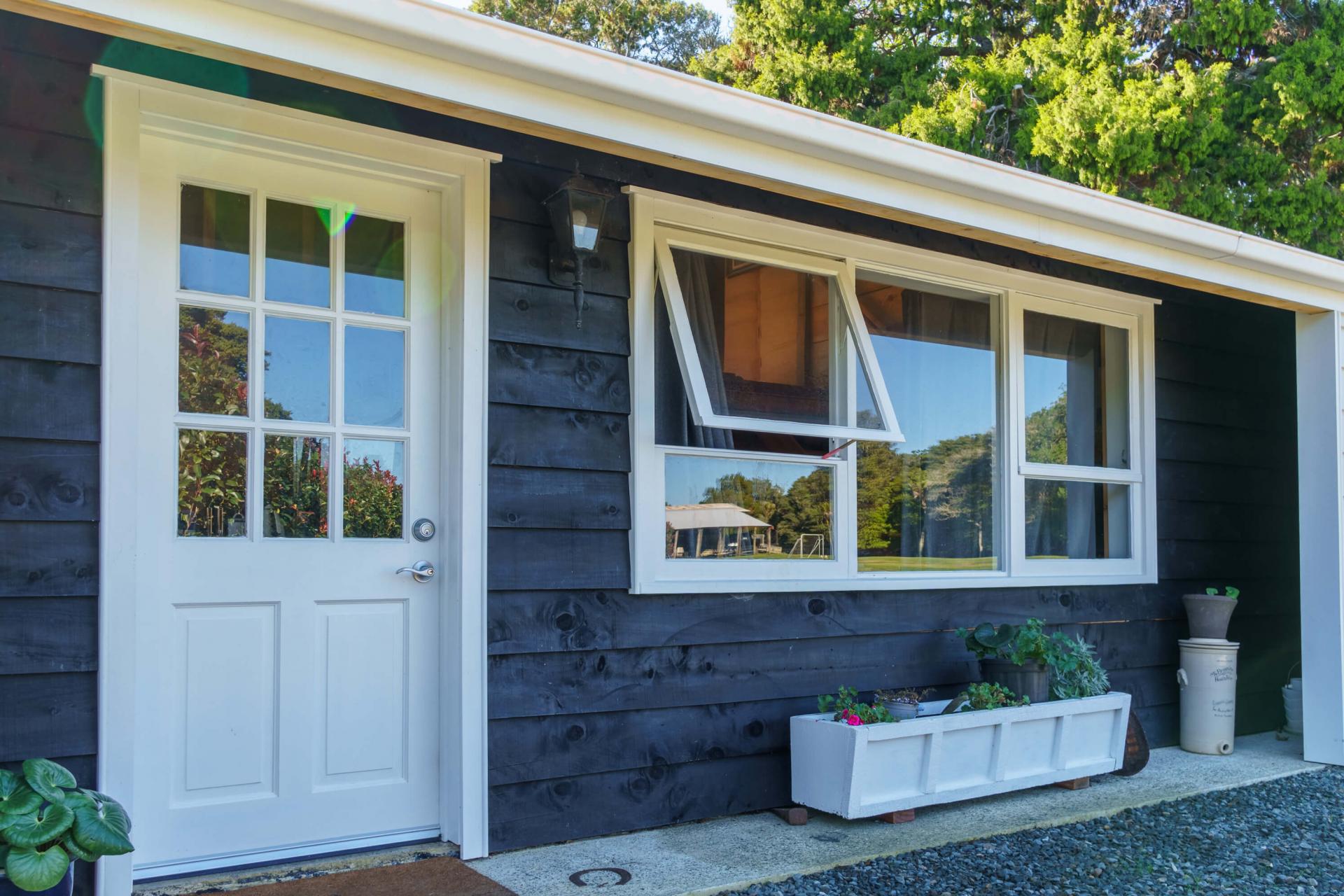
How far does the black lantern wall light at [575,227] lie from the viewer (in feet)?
9.99

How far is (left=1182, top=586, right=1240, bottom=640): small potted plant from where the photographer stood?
4.51 m

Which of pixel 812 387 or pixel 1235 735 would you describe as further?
pixel 1235 735

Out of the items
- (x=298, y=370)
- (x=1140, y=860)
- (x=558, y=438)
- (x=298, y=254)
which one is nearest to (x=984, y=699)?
(x=1140, y=860)

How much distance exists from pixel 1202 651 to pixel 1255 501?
100 centimetres

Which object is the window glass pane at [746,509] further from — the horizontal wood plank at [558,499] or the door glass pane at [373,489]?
the door glass pane at [373,489]

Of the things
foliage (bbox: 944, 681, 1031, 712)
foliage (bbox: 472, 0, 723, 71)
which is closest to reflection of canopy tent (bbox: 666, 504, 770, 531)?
foliage (bbox: 944, 681, 1031, 712)

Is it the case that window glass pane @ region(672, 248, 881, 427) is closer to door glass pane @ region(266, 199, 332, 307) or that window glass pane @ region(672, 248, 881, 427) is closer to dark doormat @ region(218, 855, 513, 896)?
door glass pane @ region(266, 199, 332, 307)

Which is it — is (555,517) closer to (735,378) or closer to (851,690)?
(735,378)

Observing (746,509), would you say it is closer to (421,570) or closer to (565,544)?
(565,544)

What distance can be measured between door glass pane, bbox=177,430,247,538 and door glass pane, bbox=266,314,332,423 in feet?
0.44

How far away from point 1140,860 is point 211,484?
8.92 feet

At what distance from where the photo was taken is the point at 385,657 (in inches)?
117

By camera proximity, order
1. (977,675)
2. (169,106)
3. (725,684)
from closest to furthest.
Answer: (169,106)
(725,684)
(977,675)

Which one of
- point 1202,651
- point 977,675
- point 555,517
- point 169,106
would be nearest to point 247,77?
point 169,106
